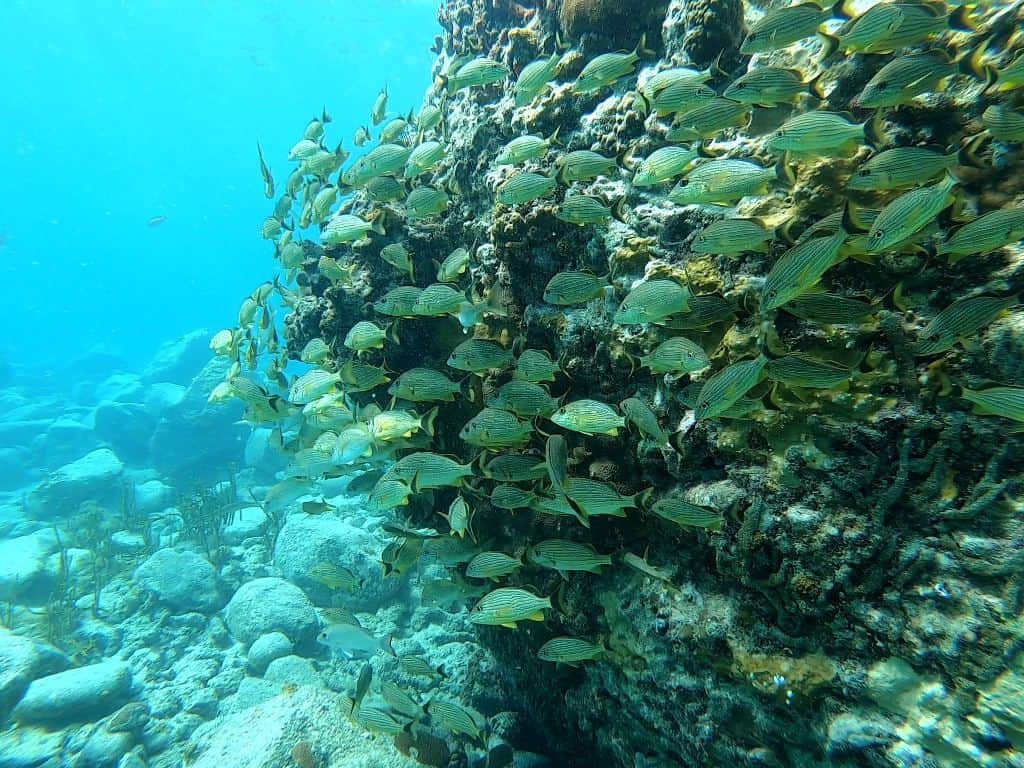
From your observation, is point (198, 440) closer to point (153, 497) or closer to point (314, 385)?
point (153, 497)

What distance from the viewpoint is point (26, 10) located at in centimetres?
6500

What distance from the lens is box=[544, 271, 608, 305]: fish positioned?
3.44 metres

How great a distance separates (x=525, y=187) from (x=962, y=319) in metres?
2.90

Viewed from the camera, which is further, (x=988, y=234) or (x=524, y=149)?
(x=524, y=149)

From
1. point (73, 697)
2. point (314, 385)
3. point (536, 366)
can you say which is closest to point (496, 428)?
point (536, 366)

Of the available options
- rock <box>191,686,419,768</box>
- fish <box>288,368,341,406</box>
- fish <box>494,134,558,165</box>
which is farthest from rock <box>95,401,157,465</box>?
fish <box>494,134,558,165</box>

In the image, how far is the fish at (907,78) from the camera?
2.66 meters

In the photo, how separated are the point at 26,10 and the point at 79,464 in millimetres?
87653

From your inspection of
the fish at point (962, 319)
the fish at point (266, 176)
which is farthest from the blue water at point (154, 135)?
the fish at point (962, 319)

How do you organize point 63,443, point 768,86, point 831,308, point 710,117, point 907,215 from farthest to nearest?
point 63,443 < point 710,117 < point 768,86 < point 831,308 < point 907,215

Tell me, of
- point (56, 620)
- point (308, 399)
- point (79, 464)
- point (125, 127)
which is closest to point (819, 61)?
point (308, 399)

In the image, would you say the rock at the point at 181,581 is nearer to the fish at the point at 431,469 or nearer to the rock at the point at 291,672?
the rock at the point at 291,672

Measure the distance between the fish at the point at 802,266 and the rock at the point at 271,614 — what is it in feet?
29.3

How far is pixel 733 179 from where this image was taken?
3016mm
